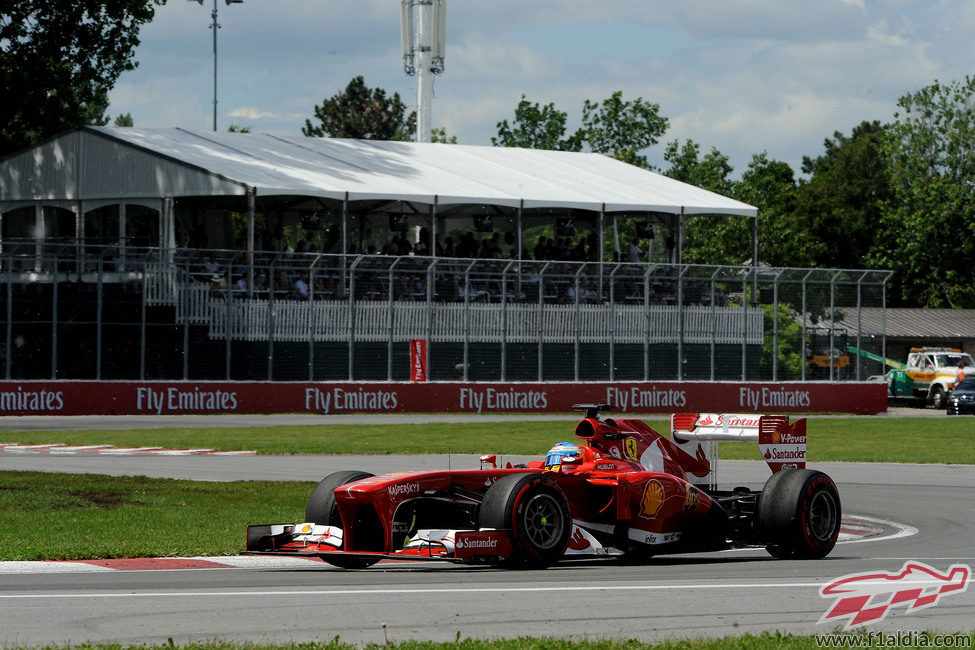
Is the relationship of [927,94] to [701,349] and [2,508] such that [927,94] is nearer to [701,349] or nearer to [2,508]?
[701,349]

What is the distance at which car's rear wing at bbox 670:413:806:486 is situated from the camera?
472 inches

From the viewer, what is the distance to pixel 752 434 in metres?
11.9

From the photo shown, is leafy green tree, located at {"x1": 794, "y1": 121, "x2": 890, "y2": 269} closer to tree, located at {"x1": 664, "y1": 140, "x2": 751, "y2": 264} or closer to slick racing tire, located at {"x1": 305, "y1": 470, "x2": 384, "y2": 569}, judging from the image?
tree, located at {"x1": 664, "y1": 140, "x2": 751, "y2": 264}

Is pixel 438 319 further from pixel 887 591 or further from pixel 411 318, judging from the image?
pixel 887 591

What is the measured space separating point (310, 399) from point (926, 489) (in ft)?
58.5

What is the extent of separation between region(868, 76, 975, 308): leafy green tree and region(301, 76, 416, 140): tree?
4197 centimetres

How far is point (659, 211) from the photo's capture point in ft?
141

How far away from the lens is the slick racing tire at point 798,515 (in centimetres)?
1123

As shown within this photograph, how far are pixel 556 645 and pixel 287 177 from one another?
3202cm

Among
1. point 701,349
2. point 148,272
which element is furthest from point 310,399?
point 701,349

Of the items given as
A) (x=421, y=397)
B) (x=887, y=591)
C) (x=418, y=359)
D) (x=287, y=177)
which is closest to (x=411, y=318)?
(x=418, y=359)

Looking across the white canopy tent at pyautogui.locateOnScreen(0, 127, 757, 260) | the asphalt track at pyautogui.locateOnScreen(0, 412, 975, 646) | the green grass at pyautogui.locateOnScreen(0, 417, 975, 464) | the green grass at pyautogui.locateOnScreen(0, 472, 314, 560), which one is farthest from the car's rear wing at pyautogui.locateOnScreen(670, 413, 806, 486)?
the white canopy tent at pyautogui.locateOnScreen(0, 127, 757, 260)

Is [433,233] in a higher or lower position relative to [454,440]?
higher

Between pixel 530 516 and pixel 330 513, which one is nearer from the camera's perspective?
pixel 530 516
